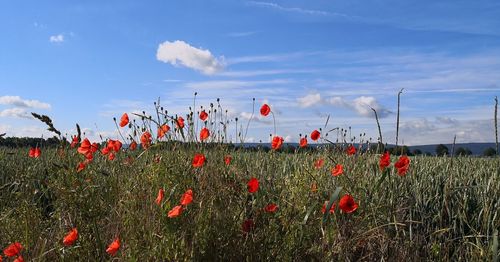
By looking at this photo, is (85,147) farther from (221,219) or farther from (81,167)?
(221,219)

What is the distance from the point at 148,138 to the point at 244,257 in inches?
62.6

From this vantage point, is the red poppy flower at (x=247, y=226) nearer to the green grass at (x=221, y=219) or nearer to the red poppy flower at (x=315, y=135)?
the green grass at (x=221, y=219)

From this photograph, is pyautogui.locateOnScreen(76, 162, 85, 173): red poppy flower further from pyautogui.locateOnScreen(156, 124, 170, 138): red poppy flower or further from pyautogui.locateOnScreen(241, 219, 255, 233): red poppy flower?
pyautogui.locateOnScreen(241, 219, 255, 233): red poppy flower

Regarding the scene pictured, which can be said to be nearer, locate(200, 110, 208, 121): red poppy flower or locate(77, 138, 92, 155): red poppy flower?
locate(77, 138, 92, 155): red poppy flower

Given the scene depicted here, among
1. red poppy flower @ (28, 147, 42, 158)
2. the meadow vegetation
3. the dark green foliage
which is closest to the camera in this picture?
the meadow vegetation

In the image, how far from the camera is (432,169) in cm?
543

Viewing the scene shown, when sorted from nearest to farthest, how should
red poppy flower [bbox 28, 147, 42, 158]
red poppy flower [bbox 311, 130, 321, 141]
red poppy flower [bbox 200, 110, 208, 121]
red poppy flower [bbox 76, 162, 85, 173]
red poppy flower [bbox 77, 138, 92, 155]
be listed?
1. red poppy flower [bbox 76, 162, 85, 173]
2. red poppy flower [bbox 77, 138, 92, 155]
3. red poppy flower [bbox 200, 110, 208, 121]
4. red poppy flower [bbox 311, 130, 321, 141]
5. red poppy flower [bbox 28, 147, 42, 158]

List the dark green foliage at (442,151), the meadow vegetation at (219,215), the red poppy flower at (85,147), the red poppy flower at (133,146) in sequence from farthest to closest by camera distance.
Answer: the dark green foliage at (442,151) → the red poppy flower at (133,146) → the red poppy flower at (85,147) → the meadow vegetation at (219,215)

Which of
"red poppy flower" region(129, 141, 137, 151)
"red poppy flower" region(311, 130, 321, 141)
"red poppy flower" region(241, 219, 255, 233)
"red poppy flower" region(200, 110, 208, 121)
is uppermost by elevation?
"red poppy flower" region(200, 110, 208, 121)

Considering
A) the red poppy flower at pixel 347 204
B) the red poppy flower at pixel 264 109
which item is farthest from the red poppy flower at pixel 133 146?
the red poppy flower at pixel 347 204

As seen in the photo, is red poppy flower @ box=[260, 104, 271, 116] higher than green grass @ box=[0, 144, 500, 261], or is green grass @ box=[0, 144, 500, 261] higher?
red poppy flower @ box=[260, 104, 271, 116]

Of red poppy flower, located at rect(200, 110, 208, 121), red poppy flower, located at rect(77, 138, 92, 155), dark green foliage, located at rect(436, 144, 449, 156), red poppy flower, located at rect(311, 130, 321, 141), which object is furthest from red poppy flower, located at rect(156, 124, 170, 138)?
dark green foliage, located at rect(436, 144, 449, 156)

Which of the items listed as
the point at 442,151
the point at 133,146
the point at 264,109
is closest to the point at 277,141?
the point at 264,109

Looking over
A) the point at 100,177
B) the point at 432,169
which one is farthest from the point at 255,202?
the point at 432,169
